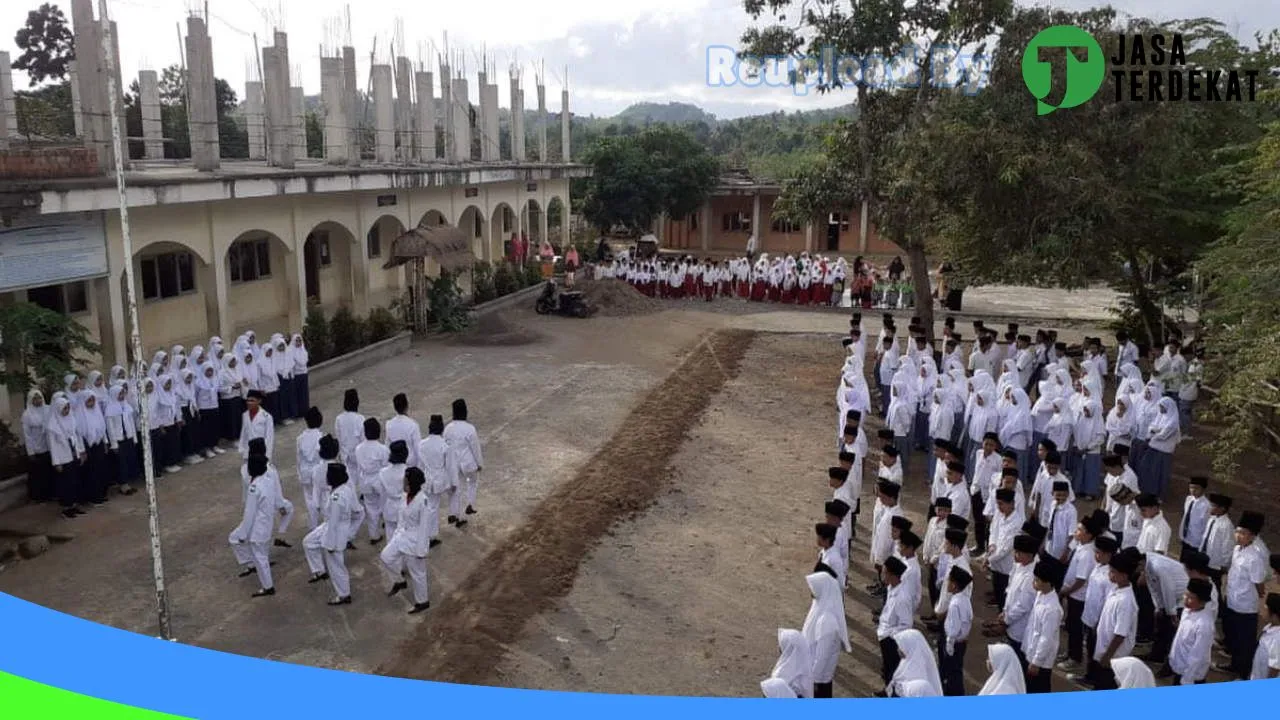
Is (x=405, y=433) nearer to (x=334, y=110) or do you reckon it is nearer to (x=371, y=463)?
(x=371, y=463)

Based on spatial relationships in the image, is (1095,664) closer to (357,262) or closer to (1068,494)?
(1068,494)

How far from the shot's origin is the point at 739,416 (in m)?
13.6

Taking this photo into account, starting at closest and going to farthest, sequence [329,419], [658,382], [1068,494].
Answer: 1. [1068,494]
2. [329,419]
3. [658,382]

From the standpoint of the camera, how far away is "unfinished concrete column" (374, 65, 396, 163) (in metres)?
18.9

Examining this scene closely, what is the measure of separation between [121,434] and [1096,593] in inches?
357

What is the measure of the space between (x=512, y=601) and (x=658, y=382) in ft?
26.1

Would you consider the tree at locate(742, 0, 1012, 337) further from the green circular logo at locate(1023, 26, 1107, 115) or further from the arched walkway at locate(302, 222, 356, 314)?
the arched walkway at locate(302, 222, 356, 314)

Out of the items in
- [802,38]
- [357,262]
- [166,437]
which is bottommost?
[166,437]

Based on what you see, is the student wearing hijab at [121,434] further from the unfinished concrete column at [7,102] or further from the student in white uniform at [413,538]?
the unfinished concrete column at [7,102]

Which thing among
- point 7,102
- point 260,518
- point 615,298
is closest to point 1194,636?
point 260,518

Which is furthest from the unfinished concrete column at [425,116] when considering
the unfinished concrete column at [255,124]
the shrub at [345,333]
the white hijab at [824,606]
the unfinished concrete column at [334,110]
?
the white hijab at [824,606]

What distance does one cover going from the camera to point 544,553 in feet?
28.7

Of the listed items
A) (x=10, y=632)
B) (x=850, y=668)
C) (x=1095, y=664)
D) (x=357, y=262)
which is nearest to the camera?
(x=10, y=632)

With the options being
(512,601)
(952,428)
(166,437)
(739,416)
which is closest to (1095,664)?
(512,601)
